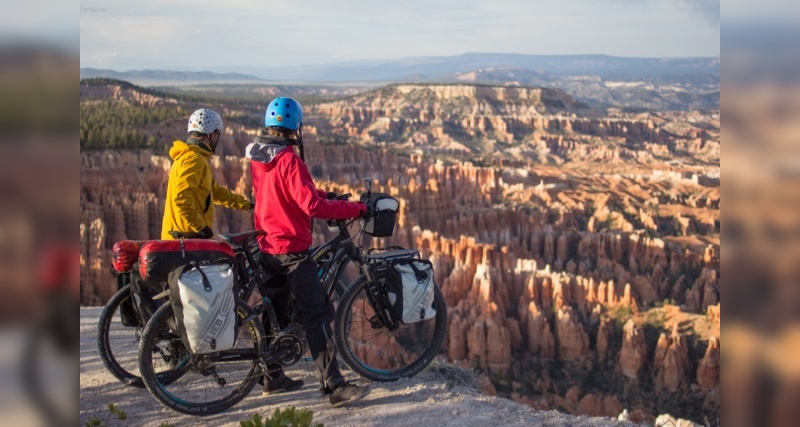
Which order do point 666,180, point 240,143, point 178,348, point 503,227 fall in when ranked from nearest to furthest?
point 178,348
point 503,227
point 240,143
point 666,180

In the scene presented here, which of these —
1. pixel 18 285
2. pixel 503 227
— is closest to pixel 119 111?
pixel 503 227

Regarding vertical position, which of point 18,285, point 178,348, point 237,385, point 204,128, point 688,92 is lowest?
point 237,385

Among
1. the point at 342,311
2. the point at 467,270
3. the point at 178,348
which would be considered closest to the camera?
the point at 178,348

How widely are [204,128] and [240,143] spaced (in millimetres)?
45102

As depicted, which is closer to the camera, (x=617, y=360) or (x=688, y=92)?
(x=617, y=360)

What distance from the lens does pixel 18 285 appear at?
1814 millimetres

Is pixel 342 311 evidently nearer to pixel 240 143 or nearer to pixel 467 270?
pixel 467 270

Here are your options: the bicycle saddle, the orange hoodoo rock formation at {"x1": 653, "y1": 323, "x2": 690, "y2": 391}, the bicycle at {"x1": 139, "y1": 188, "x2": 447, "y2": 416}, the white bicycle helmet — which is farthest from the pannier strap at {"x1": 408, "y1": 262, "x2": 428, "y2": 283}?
the orange hoodoo rock formation at {"x1": 653, "y1": 323, "x2": 690, "y2": 391}

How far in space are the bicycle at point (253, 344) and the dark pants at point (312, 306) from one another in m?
0.13

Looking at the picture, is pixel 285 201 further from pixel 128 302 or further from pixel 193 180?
pixel 128 302

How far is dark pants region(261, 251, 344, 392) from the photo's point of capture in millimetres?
4609

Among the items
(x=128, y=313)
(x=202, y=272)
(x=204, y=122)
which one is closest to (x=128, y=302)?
(x=128, y=313)

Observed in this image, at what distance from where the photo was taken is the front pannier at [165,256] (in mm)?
4234

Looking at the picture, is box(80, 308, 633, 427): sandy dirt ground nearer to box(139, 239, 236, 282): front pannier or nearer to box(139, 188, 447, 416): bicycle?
box(139, 188, 447, 416): bicycle
